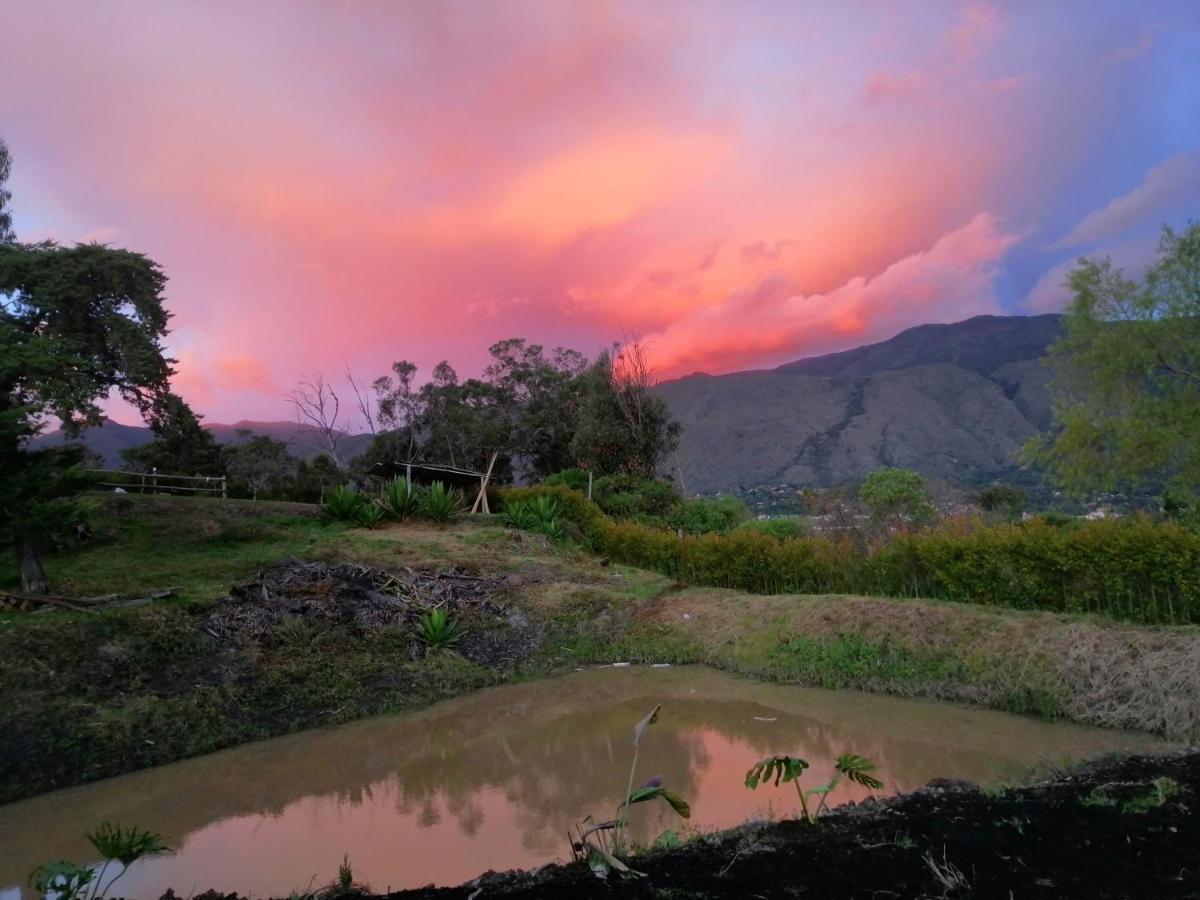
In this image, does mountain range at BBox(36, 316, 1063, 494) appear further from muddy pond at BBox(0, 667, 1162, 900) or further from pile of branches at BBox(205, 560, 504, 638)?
muddy pond at BBox(0, 667, 1162, 900)

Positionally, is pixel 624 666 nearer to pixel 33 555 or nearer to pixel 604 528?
pixel 604 528

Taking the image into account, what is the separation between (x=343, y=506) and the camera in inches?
798

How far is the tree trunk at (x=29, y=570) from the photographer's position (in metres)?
11.6

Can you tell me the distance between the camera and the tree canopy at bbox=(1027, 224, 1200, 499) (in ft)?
66.1

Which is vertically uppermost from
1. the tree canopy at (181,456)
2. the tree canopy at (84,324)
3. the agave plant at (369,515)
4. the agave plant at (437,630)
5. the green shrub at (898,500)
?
the tree canopy at (84,324)

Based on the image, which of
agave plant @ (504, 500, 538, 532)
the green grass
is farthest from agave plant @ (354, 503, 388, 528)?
agave plant @ (504, 500, 538, 532)

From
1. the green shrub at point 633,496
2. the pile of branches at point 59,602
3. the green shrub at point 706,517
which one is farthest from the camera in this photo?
the green shrub at point 633,496

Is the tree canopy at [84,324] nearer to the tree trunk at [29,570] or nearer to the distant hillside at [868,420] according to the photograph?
the tree trunk at [29,570]

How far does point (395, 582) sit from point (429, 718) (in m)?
4.20

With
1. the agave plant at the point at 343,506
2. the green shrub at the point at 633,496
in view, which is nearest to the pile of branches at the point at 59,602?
the agave plant at the point at 343,506

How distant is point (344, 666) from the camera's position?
10.5 meters

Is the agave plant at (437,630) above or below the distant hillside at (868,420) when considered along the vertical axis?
below

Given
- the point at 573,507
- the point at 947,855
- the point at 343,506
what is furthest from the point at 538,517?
the point at 947,855

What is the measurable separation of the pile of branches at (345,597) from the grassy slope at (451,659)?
1.20 feet
